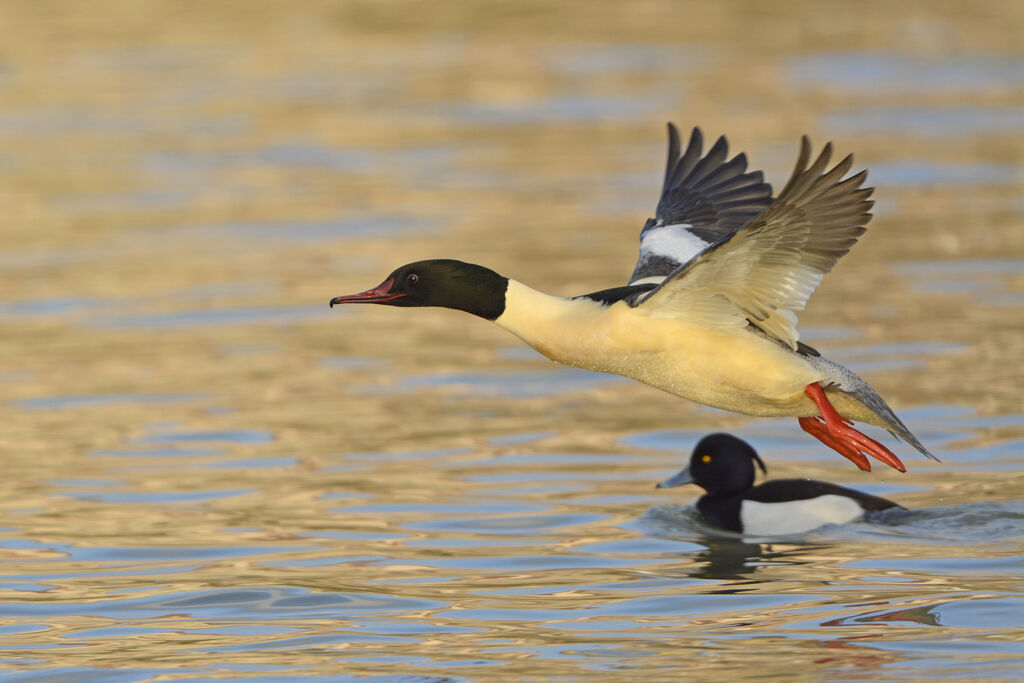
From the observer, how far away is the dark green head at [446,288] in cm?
766

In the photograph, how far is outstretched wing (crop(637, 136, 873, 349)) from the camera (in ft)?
22.9

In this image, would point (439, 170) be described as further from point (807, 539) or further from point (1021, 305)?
point (807, 539)

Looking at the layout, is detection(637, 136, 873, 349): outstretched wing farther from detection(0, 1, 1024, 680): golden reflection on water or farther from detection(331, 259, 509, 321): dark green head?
detection(0, 1, 1024, 680): golden reflection on water

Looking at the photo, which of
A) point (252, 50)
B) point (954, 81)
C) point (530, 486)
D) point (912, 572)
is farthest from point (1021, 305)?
point (252, 50)

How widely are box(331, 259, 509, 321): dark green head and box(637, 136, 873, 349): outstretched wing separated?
2.00 feet

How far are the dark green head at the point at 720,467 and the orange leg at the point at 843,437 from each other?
269 centimetres

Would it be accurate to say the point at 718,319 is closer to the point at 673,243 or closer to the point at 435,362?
the point at 673,243

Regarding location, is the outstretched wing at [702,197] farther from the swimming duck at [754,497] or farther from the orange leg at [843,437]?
the swimming duck at [754,497]

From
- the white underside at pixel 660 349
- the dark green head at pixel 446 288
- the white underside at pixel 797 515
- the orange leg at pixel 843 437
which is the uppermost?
the dark green head at pixel 446 288

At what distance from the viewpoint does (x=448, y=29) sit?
32562mm

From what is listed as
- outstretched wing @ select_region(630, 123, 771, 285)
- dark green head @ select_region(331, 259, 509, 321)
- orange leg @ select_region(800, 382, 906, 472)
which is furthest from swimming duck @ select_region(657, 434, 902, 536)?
dark green head @ select_region(331, 259, 509, 321)

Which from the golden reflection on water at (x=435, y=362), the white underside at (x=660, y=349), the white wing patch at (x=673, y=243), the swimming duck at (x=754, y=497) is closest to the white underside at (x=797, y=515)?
the swimming duck at (x=754, y=497)

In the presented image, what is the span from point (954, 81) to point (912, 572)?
1993 cm

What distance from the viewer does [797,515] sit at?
33.3 feet
